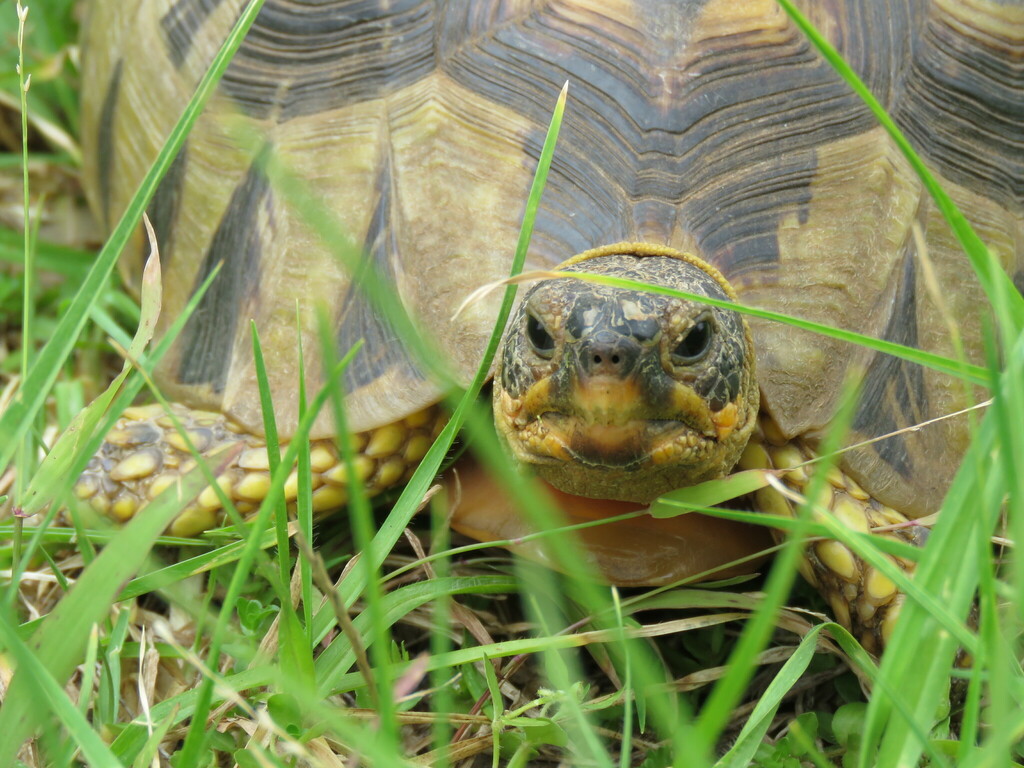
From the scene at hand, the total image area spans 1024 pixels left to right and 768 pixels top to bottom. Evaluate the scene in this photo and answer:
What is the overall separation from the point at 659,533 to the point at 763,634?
2.77ft

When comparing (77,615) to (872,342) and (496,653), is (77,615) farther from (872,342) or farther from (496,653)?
(872,342)

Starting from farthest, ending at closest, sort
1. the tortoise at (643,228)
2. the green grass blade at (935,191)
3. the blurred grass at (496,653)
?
1. the tortoise at (643,228)
2. the green grass blade at (935,191)
3. the blurred grass at (496,653)

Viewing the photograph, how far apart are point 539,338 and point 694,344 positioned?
0.76 ft

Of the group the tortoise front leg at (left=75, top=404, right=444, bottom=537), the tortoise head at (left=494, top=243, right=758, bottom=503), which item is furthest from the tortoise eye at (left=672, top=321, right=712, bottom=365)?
the tortoise front leg at (left=75, top=404, right=444, bottom=537)

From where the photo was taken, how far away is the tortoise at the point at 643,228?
1.72 meters

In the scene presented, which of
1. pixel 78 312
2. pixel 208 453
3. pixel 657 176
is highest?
pixel 657 176

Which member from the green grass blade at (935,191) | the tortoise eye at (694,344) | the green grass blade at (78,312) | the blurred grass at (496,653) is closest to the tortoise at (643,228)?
the tortoise eye at (694,344)

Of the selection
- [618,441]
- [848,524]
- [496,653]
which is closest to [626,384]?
[618,441]

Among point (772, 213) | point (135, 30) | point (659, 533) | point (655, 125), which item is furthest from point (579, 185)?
point (135, 30)

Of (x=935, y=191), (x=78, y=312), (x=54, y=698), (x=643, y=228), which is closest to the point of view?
(x=54, y=698)

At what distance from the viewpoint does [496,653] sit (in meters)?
1.53

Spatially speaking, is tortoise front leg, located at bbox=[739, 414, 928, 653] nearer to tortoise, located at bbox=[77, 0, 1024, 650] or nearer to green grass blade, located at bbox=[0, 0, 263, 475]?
tortoise, located at bbox=[77, 0, 1024, 650]

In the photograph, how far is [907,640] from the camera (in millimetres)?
1148

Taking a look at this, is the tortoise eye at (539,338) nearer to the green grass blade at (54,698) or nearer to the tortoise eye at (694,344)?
the tortoise eye at (694,344)
